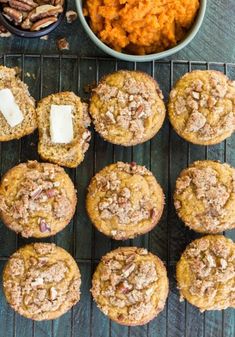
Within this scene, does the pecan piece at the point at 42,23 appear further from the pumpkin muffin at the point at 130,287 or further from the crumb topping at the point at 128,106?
the pumpkin muffin at the point at 130,287

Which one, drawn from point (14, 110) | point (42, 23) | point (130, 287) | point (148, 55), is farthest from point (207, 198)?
point (42, 23)

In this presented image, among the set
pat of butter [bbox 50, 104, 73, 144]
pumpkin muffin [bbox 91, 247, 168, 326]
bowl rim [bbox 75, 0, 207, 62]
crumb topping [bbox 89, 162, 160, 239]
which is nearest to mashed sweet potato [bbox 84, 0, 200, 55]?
bowl rim [bbox 75, 0, 207, 62]

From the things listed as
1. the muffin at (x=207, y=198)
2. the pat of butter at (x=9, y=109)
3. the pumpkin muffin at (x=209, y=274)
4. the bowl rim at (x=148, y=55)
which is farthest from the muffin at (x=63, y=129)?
the pumpkin muffin at (x=209, y=274)

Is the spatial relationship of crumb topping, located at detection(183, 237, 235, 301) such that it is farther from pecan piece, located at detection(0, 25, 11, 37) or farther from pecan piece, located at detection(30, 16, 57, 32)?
pecan piece, located at detection(0, 25, 11, 37)

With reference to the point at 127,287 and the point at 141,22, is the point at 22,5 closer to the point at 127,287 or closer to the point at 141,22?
the point at 141,22

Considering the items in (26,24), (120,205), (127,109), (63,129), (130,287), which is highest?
(26,24)

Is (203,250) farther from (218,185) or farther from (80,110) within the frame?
(80,110)
